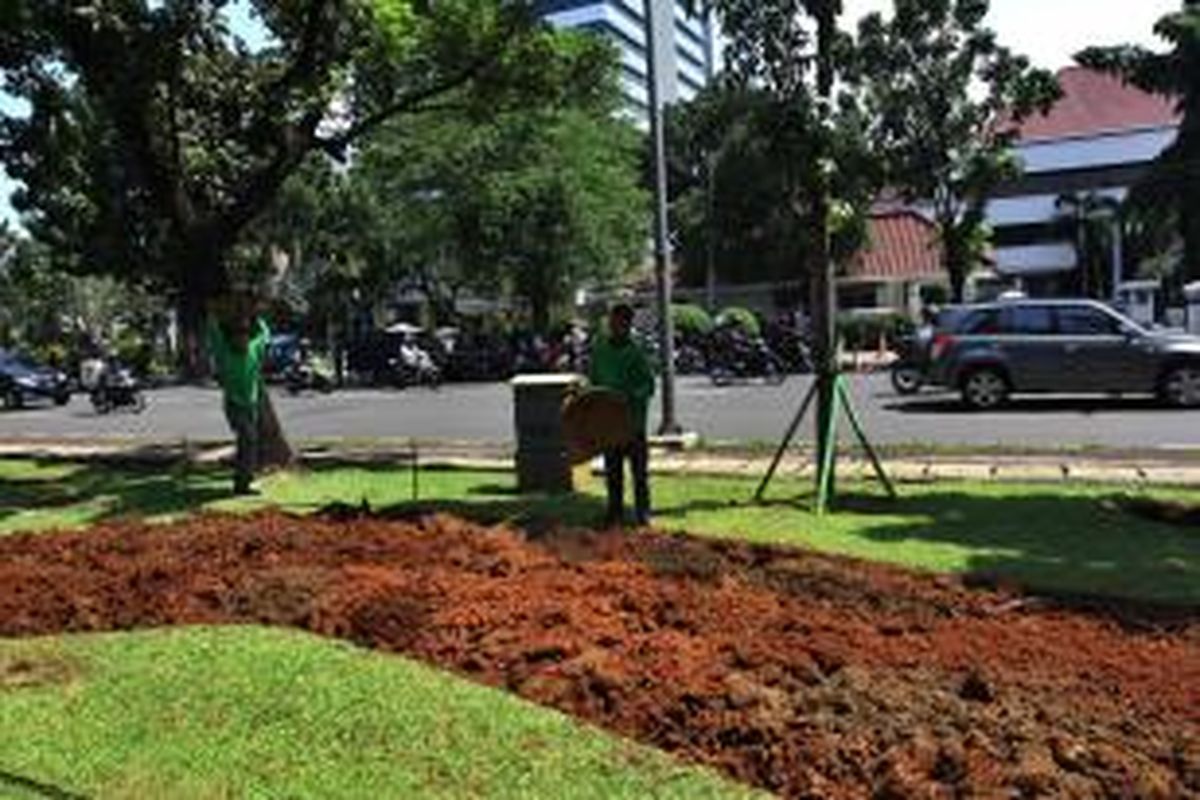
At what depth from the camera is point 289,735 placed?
8.00m

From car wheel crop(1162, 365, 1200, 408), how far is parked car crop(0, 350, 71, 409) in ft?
93.3

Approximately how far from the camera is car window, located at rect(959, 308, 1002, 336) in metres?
29.1

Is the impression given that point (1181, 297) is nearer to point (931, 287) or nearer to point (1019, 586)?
point (931, 287)

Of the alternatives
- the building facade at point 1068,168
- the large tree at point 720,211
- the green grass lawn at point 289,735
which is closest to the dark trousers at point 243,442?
the green grass lawn at point 289,735

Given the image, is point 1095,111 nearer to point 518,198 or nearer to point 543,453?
point 518,198

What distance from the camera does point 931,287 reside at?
248 feet

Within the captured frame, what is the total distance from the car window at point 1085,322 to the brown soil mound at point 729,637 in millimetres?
17114

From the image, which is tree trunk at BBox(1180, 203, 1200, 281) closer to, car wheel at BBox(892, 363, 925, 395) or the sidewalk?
car wheel at BBox(892, 363, 925, 395)

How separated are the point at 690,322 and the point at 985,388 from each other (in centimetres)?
2111

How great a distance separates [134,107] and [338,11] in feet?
7.96

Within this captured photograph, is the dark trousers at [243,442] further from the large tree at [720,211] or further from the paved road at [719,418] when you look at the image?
the large tree at [720,211]

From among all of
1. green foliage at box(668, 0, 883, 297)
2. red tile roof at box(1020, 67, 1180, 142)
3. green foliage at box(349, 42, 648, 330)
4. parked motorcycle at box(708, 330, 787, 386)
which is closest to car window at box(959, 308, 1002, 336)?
parked motorcycle at box(708, 330, 787, 386)

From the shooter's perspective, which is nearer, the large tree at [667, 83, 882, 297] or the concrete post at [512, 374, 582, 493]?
the concrete post at [512, 374, 582, 493]

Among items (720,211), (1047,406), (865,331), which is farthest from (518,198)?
(720,211)
